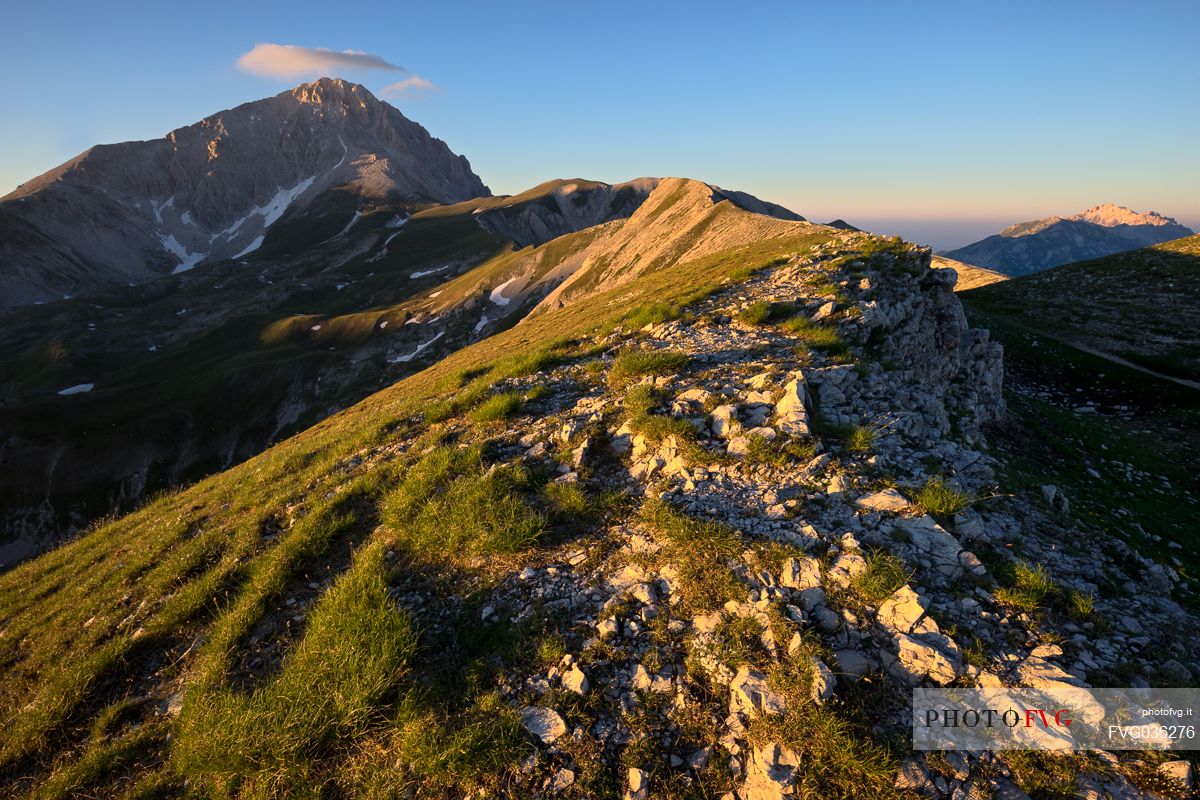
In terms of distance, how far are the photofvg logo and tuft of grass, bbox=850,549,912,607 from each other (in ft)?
3.18

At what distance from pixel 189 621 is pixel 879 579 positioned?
10304 millimetres

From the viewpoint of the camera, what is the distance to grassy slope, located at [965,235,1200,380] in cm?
3675

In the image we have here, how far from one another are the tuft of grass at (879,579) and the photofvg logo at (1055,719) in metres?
0.97

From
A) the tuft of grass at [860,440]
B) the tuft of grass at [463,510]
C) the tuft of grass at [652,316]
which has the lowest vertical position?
the tuft of grass at [463,510]

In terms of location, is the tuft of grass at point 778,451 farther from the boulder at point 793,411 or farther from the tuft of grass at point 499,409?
the tuft of grass at point 499,409

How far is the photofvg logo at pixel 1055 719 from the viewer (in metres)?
4.33

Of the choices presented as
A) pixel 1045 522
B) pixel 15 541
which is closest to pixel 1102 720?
pixel 1045 522

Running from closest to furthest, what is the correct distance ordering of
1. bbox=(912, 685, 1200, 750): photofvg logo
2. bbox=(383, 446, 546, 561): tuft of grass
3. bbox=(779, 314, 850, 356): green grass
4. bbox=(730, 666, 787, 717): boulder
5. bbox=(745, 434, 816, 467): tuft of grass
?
bbox=(912, 685, 1200, 750): photofvg logo < bbox=(730, 666, 787, 717): boulder < bbox=(383, 446, 546, 561): tuft of grass < bbox=(745, 434, 816, 467): tuft of grass < bbox=(779, 314, 850, 356): green grass

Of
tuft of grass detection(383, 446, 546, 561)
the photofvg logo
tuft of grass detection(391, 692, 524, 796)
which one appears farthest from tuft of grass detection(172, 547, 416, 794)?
the photofvg logo

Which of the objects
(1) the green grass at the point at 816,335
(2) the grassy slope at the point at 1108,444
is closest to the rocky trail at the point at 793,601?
(1) the green grass at the point at 816,335

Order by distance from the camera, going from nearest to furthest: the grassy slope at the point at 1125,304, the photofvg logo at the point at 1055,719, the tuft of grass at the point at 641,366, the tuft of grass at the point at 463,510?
1. the photofvg logo at the point at 1055,719
2. the tuft of grass at the point at 463,510
3. the tuft of grass at the point at 641,366
4. the grassy slope at the point at 1125,304

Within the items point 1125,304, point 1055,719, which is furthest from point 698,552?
point 1125,304

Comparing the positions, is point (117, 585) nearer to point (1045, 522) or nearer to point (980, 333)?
point (1045, 522)

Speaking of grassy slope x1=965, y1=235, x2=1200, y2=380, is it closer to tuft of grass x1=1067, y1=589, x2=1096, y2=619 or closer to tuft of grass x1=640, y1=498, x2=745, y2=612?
tuft of grass x1=1067, y1=589, x2=1096, y2=619
